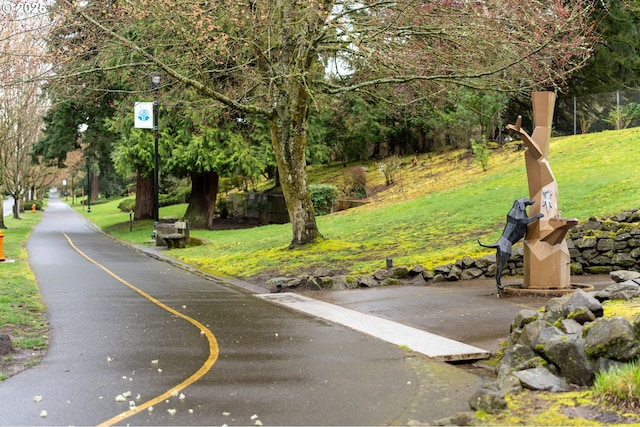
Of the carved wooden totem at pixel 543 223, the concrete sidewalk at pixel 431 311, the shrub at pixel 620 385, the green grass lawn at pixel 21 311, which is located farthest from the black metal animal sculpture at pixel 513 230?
the green grass lawn at pixel 21 311

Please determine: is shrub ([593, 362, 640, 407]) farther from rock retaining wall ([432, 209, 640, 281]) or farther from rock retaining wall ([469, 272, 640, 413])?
rock retaining wall ([432, 209, 640, 281])

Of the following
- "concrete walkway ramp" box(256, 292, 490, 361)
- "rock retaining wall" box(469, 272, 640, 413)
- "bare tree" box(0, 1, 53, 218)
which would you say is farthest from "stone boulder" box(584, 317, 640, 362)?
"bare tree" box(0, 1, 53, 218)

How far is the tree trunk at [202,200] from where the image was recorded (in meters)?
38.6

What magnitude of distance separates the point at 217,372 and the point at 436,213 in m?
17.9

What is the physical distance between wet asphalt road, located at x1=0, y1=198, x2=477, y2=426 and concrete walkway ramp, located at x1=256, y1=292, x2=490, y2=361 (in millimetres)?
313

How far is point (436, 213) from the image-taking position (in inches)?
981

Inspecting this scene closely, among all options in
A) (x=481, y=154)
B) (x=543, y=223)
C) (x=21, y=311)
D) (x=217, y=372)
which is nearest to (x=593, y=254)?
(x=543, y=223)

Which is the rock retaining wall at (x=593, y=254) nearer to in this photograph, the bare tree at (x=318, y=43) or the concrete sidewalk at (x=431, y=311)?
the concrete sidewalk at (x=431, y=311)

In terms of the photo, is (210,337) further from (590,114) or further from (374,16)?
(590,114)

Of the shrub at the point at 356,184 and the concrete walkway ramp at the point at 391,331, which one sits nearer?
the concrete walkway ramp at the point at 391,331

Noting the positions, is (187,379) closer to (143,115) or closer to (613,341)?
(613,341)

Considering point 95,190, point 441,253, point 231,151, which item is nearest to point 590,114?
point 231,151

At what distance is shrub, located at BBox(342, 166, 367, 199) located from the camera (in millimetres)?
38094

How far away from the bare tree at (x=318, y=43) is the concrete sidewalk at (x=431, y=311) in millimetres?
5924
